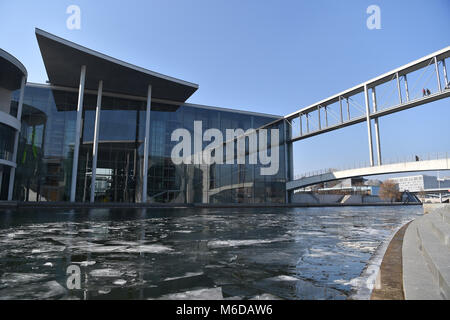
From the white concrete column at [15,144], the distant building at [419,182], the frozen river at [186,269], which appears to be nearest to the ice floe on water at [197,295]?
the frozen river at [186,269]

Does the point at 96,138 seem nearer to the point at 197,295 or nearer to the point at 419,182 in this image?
the point at 197,295

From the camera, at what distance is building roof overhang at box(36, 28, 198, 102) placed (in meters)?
23.9

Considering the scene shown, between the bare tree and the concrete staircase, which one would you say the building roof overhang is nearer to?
the concrete staircase

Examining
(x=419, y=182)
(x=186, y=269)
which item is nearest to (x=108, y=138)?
(x=186, y=269)

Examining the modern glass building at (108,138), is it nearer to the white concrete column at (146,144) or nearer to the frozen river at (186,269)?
the white concrete column at (146,144)

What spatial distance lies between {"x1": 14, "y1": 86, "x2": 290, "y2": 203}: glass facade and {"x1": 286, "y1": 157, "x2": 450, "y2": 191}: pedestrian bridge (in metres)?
5.93

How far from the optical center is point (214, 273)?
351 cm

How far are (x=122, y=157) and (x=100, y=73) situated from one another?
8951mm

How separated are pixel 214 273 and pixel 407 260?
107 inches

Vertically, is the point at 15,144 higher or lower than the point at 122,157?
higher

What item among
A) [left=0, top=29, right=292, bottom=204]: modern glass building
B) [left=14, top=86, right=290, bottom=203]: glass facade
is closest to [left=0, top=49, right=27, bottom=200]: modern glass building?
[left=0, top=29, right=292, bottom=204]: modern glass building

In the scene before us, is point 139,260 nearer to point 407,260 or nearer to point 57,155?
point 407,260

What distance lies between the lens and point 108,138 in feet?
97.8

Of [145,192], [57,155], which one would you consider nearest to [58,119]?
[57,155]
